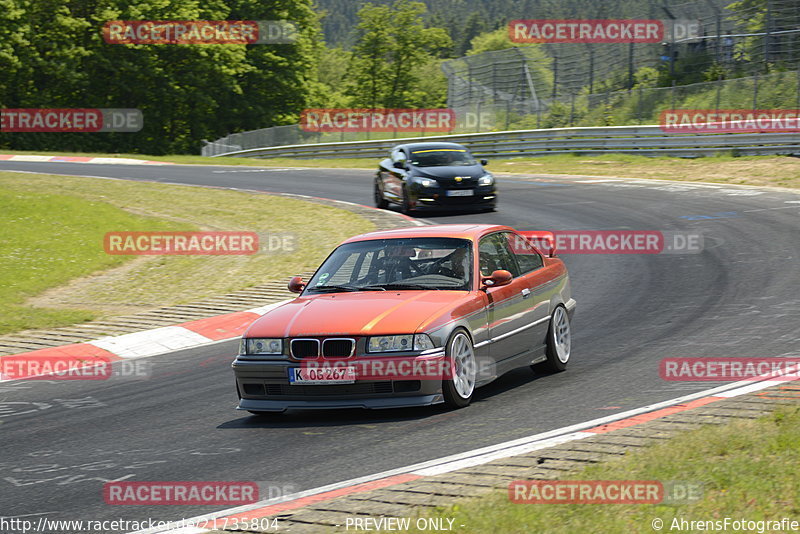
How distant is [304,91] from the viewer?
2938 inches

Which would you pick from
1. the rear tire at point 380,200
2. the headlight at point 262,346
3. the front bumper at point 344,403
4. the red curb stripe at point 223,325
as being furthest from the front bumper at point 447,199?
the front bumper at point 344,403

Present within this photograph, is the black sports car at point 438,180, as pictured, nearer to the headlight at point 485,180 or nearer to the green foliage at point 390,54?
the headlight at point 485,180

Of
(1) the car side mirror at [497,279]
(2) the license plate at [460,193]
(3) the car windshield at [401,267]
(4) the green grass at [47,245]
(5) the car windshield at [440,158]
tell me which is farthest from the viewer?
(5) the car windshield at [440,158]

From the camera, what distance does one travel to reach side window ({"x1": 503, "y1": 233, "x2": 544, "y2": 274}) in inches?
379

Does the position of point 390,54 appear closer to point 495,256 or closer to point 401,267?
point 495,256

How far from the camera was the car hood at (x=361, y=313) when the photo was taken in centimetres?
770

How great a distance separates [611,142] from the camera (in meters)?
35.3

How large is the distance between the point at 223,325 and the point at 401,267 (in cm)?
431

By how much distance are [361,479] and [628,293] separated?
789cm

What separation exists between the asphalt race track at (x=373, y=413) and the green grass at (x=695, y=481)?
124cm

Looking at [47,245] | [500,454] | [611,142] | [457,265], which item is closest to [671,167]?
[611,142]

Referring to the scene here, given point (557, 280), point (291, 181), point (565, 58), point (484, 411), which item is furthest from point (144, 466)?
point (565, 58)

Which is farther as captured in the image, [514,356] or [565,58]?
[565,58]

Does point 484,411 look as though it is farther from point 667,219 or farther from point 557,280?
point 667,219
